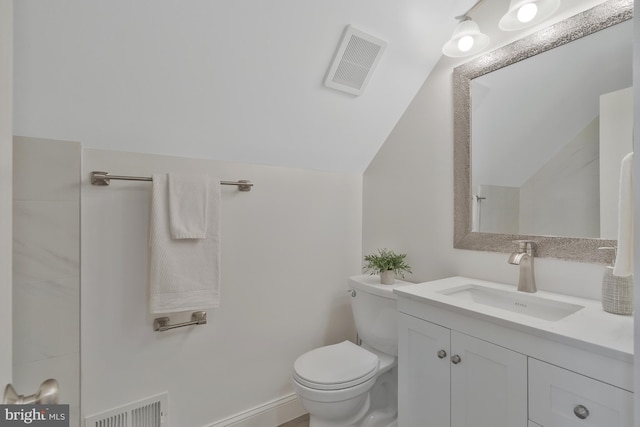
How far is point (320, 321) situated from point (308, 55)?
1.60m

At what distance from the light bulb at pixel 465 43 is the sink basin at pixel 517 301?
1170 millimetres

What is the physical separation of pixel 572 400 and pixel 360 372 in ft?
2.91

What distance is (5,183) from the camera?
1.95ft

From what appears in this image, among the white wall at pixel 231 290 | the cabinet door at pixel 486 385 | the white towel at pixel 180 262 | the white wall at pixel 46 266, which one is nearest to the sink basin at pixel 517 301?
the cabinet door at pixel 486 385

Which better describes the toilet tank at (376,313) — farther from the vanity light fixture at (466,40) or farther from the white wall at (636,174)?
the vanity light fixture at (466,40)

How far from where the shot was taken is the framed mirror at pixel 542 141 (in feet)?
4.04

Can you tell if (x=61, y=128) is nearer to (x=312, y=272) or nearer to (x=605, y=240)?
(x=312, y=272)

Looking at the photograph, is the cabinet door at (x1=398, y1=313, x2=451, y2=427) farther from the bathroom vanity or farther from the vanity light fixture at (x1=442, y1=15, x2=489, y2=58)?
the vanity light fixture at (x1=442, y1=15, x2=489, y2=58)

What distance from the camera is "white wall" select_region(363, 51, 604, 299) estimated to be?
5.67 feet

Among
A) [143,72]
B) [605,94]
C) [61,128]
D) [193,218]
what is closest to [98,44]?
[143,72]

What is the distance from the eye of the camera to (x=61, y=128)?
1.31 m

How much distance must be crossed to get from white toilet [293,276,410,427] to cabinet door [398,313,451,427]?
0.23 meters

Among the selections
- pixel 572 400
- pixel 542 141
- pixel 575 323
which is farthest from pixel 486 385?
pixel 542 141

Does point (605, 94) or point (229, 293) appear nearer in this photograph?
point (605, 94)
